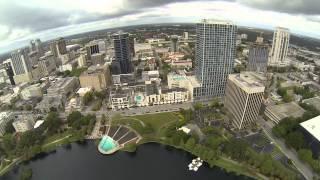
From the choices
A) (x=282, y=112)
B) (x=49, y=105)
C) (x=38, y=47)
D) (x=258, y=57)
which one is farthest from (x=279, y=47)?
(x=38, y=47)

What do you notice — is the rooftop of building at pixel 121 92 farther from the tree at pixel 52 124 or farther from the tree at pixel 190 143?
the tree at pixel 190 143

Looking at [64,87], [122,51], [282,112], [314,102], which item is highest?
[122,51]

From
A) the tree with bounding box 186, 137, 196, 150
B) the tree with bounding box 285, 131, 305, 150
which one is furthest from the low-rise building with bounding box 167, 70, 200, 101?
the tree with bounding box 285, 131, 305, 150

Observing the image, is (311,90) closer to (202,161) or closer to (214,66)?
(214,66)

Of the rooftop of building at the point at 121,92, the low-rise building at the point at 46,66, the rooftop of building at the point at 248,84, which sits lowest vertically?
the rooftop of building at the point at 121,92

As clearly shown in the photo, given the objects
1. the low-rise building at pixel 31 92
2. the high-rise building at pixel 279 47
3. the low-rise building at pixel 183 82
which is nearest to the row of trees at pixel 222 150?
the low-rise building at pixel 183 82

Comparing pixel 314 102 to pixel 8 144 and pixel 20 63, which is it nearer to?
pixel 8 144

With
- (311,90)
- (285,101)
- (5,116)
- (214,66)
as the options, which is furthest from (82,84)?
(311,90)
